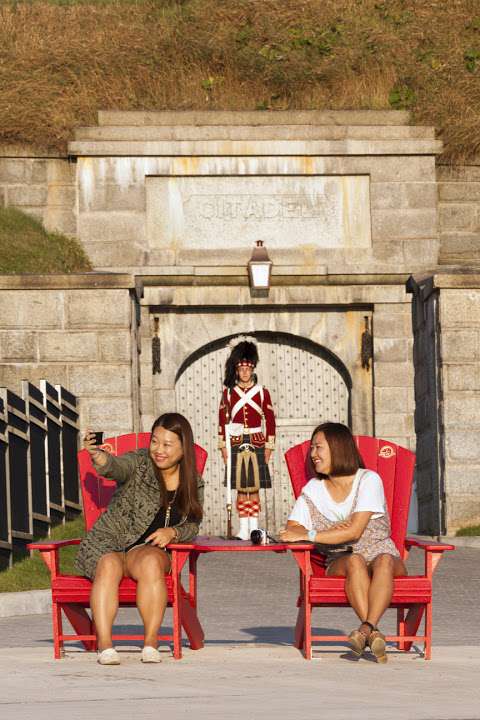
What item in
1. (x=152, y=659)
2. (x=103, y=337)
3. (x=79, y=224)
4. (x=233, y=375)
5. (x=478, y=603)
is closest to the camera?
(x=152, y=659)

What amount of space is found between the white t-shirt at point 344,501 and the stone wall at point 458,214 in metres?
12.8

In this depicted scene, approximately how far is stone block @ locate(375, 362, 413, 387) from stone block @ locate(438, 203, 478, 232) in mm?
1944

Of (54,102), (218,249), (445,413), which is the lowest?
(445,413)

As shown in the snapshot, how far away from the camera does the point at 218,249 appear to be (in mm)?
21078

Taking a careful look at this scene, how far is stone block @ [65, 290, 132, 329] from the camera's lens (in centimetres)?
1880

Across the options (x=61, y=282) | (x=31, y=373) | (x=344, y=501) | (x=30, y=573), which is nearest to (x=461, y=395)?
(x=61, y=282)

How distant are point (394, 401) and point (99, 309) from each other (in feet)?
14.4

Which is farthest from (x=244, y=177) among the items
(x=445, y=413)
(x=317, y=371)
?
(x=445, y=413)

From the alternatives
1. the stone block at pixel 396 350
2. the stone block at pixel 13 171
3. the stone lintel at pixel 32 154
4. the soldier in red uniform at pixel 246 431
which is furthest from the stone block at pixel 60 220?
the soldier in red uniform at pixel 246 431

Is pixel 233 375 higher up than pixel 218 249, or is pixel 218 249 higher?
pixel 218 249

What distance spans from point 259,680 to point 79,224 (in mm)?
13957

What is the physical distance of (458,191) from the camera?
2173 cm

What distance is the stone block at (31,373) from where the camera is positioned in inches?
732

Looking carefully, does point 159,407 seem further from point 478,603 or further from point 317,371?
point 478,603
